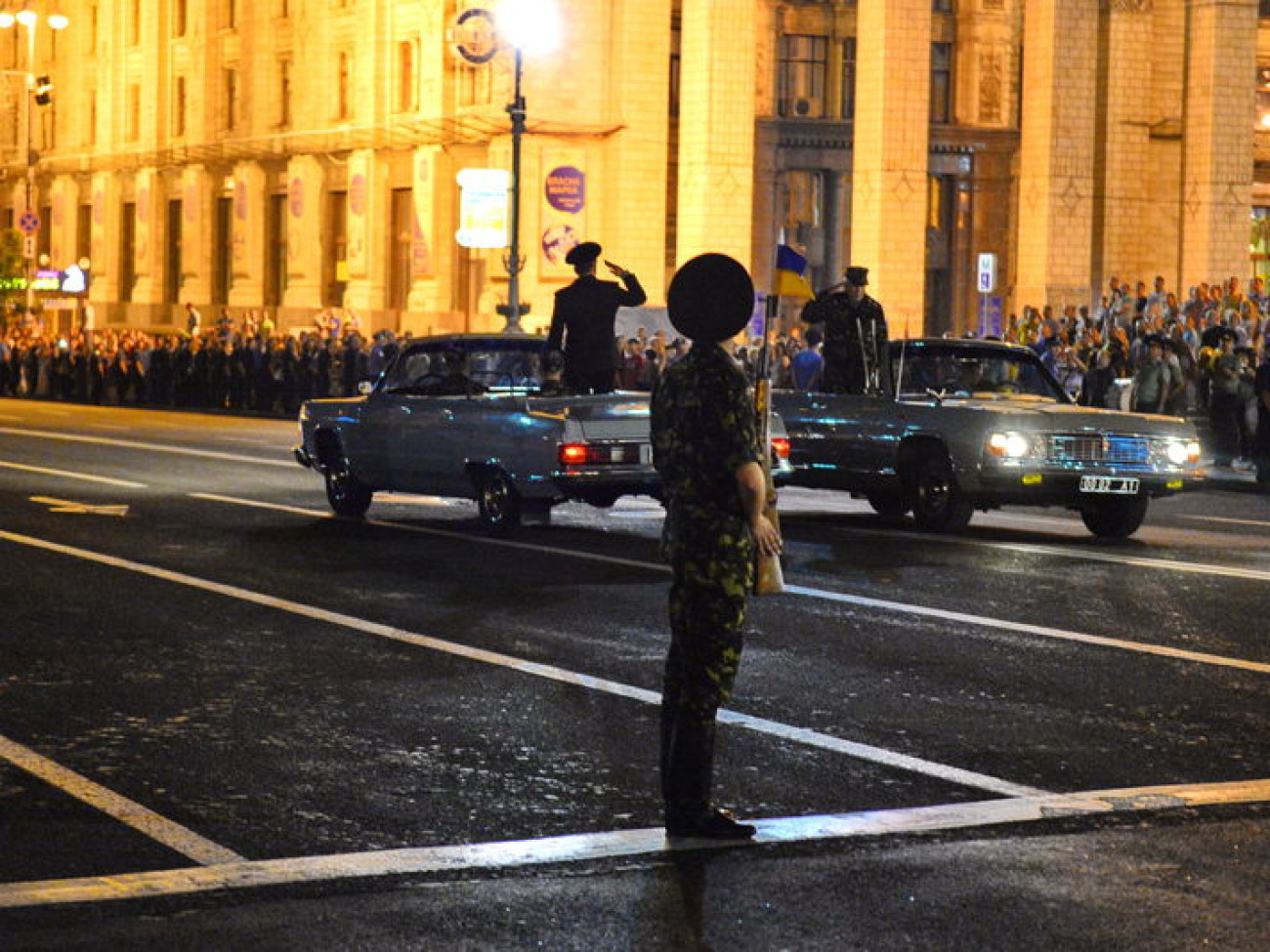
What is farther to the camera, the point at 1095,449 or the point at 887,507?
the point at 887,507

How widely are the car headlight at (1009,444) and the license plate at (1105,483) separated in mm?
491

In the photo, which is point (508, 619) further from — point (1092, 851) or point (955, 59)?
point (955, 59)

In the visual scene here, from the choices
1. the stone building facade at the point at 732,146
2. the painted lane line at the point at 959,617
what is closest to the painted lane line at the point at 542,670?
the painted lane line at the point at 959,617

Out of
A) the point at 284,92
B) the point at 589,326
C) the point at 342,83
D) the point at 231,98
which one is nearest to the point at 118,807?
the point at 589,326

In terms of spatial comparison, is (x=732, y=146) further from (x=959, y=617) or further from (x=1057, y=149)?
(x=959, y=617)

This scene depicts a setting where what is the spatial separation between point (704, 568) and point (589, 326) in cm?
1148

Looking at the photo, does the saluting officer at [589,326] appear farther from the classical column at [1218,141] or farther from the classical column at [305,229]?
the classical column at [305,229]

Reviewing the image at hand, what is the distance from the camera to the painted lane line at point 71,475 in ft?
80.4

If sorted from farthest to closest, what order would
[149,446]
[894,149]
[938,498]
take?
[894,149]
[149,446]
[938,498]

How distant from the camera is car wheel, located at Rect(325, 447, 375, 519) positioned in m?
20.7

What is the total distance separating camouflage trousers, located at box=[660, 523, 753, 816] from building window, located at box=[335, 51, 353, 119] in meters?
66.1

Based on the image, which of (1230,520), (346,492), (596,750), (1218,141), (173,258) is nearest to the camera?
(596,750)

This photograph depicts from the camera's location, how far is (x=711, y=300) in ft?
26.2

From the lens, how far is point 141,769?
915 cm
